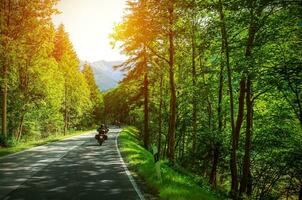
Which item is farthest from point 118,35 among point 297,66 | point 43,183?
point 297,66

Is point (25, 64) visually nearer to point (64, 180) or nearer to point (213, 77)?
point (213, 77)

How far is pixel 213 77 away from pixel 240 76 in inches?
474

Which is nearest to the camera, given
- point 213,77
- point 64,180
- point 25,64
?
point 64,180

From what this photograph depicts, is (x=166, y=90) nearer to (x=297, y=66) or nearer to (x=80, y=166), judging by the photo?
(x=80, y=166)

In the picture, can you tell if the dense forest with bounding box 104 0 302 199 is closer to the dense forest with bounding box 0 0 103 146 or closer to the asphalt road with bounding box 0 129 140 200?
the asphalt road with bounding box 0 129 140 200

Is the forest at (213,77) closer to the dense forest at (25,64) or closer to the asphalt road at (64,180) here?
the dense forest at (25,64)

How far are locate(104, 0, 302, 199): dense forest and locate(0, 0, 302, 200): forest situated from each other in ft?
0.20

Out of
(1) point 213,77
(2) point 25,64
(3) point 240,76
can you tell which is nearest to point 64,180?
(3) point 240,76

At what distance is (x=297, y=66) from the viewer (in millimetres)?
9266

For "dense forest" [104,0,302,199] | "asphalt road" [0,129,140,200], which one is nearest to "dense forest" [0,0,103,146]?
"dense forest" [104,0,302,199]

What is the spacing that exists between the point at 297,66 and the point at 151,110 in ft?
117

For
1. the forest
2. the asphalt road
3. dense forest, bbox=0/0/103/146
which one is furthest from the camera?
dense forest, bbox=0/0/103/146

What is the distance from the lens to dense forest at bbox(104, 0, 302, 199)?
1219 cm

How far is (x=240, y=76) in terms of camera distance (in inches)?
526
